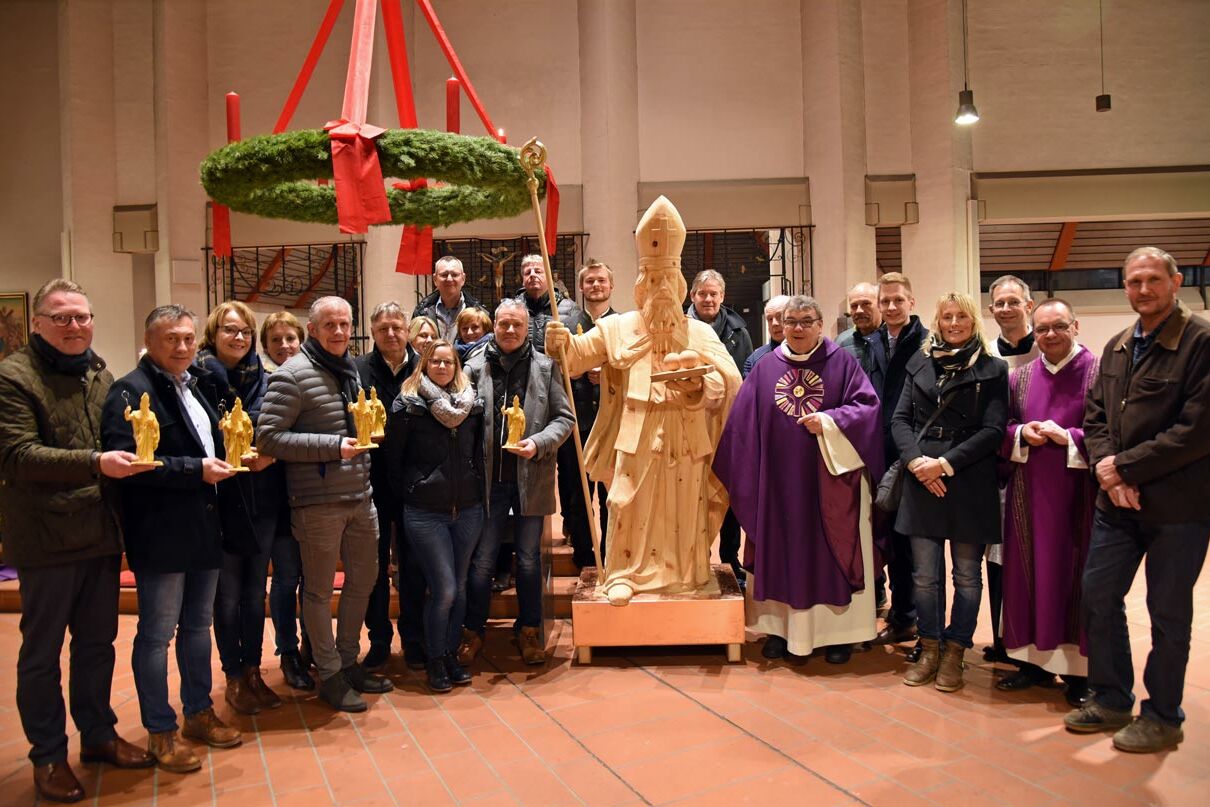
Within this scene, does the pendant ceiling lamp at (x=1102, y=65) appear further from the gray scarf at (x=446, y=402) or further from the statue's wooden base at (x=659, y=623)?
the gray scarf at (x=446, y=402)

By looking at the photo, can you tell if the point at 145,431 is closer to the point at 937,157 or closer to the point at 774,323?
the point at 774,323

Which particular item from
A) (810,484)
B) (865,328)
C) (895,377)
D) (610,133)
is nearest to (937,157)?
(610,133)

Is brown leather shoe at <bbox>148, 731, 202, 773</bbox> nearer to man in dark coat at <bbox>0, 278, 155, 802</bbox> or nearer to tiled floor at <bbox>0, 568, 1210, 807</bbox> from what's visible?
tiled floor at <bbox>0, 568, 1210, 807</bbox>

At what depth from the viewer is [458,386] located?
414 centimetres

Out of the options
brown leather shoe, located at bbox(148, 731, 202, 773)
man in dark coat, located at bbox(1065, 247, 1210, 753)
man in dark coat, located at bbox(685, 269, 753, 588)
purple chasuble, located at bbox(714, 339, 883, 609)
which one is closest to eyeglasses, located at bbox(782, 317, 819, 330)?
purple chasuble, located at bbox(714, 339, 883, 609)

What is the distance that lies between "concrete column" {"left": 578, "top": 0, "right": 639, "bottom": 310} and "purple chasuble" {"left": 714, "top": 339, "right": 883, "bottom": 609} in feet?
16.2

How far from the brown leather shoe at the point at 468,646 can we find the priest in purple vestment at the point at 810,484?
146cm

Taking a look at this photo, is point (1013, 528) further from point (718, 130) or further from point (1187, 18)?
point (1187, 18)

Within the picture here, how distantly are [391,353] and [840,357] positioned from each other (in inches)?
87.6

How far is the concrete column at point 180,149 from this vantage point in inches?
377

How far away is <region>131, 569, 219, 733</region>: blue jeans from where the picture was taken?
3.29 meters

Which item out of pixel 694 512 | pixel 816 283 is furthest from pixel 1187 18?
pixel 694 512

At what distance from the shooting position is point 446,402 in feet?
13.1

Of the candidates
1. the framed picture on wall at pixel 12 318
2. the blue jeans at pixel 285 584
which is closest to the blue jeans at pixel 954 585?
the blue jeans at pixel 285 584
